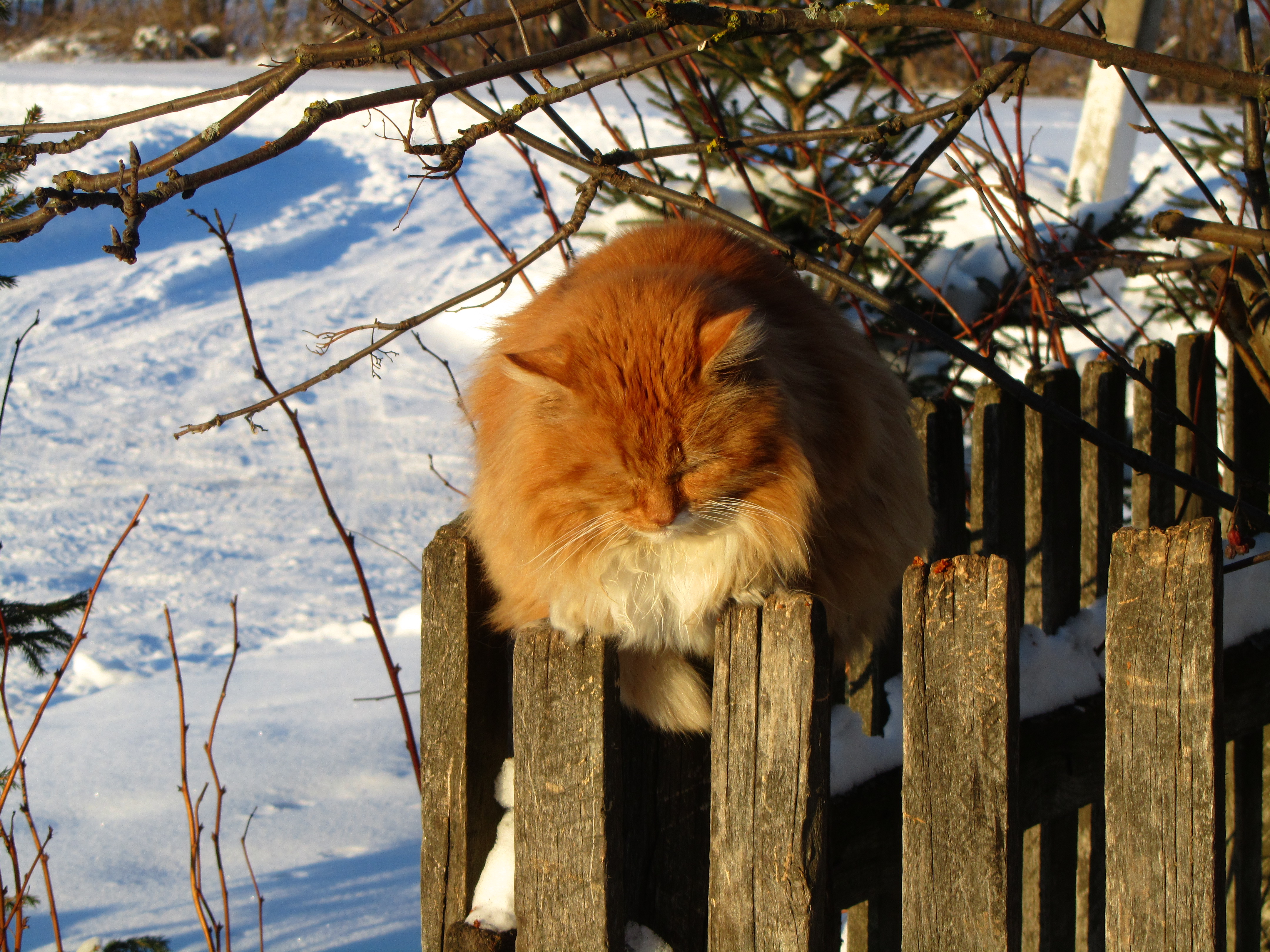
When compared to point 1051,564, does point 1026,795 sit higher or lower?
lower

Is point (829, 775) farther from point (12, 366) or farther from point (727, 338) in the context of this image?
point (12, 366)

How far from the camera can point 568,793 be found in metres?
1.43

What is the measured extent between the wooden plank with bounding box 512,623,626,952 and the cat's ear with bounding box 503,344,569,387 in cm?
41

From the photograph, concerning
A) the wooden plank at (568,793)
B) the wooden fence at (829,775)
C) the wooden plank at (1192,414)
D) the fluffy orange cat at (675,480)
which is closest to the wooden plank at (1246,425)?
the wooden plank at (1192,414)

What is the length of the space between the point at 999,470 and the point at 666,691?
995 millimetres

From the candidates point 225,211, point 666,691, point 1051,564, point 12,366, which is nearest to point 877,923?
point 666,691

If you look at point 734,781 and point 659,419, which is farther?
point 659,419

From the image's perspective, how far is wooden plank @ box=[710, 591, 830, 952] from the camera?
50.8 inches

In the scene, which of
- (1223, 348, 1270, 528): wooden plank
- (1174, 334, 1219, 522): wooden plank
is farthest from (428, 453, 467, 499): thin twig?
(1223, 348, 1270, 528): wooden plank

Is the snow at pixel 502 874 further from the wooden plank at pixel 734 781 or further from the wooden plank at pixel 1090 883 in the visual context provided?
the wooden plank at pixel 1090 883

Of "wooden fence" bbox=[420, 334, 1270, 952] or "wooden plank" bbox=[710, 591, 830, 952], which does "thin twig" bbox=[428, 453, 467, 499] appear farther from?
"wooden plank" bbox=[710, 591, 830, 952]

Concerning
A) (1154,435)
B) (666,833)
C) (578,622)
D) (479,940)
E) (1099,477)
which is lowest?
(479,940)

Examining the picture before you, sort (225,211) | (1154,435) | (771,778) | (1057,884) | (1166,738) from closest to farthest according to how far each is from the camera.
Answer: (1166,738), (771,778), (1057,884), (1154,435), (225,211)

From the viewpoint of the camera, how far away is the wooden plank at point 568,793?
141 cm
